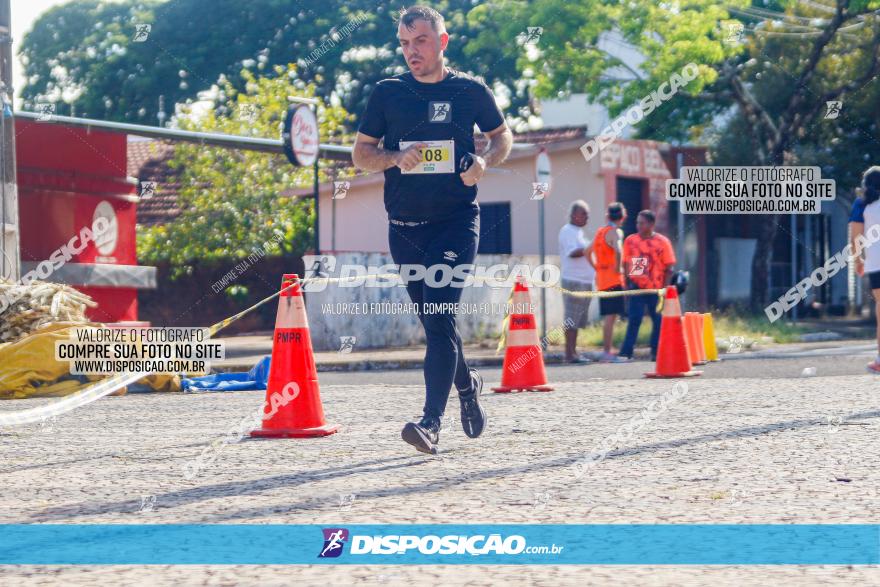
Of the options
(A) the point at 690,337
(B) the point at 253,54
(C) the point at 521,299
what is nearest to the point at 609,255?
(A) the point at 690,337

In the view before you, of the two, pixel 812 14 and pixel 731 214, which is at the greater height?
pixel 812 14

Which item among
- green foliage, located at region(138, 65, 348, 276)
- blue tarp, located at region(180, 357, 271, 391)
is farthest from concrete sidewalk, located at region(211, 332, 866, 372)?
green foliage, located at region(138, 65, 348, 276)

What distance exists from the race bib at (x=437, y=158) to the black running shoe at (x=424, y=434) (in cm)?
118

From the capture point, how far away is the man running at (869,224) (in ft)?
36.2

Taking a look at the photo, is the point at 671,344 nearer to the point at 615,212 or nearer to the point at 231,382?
the point at 615,212

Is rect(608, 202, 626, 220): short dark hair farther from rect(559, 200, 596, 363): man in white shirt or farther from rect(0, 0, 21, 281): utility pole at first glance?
rect(0, 0, 21, 281): utility pole

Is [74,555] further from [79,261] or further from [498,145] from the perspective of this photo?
[79,261]

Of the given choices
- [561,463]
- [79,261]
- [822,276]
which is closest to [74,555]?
[561,463]

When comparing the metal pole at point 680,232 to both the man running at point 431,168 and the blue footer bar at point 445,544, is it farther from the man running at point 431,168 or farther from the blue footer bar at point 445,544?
the blue footer bar at point 445,544

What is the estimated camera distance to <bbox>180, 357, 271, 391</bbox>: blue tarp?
39.2ft

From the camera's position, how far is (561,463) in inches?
237

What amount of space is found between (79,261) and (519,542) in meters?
11.4

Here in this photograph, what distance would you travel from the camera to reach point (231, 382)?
1202cm

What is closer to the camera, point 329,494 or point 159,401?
point 329,494
